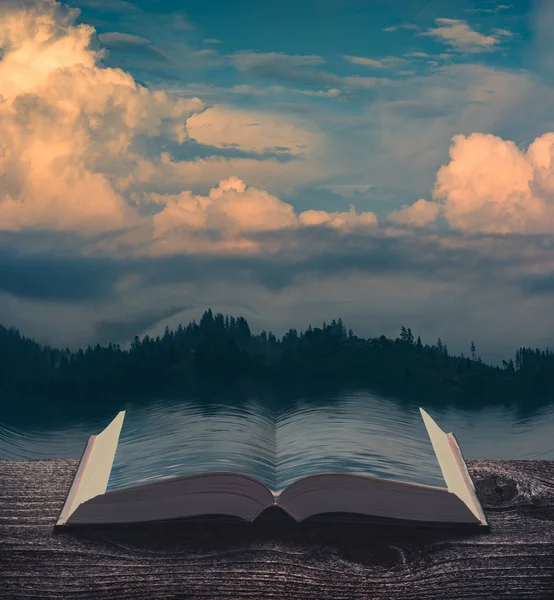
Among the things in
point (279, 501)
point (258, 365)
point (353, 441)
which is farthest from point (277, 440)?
point (258, 365)

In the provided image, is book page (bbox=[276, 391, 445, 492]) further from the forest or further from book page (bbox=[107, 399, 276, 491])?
the forest

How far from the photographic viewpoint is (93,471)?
89cm

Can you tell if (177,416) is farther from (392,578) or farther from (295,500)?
(392,578)

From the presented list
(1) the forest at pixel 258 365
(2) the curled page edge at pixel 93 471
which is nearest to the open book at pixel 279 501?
(2) the curled page edge at pixel 93 471

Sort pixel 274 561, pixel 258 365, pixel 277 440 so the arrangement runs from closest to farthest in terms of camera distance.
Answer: pixel 274 561
pixel 277 440
pixel 258 365

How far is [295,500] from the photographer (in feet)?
2.58

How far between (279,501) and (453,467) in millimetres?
279

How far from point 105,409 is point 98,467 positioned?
5.95ft

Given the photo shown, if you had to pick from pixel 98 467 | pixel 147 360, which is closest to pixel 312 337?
pixel 147 360

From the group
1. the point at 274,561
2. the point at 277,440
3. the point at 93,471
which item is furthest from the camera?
the point at 277,440

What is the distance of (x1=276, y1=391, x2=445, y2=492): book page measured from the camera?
2.74 feet

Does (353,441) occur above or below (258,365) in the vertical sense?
below

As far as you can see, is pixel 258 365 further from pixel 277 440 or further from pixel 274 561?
pixel 274 561

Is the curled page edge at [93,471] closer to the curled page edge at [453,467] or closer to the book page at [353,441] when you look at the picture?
the book page at [353,441]
